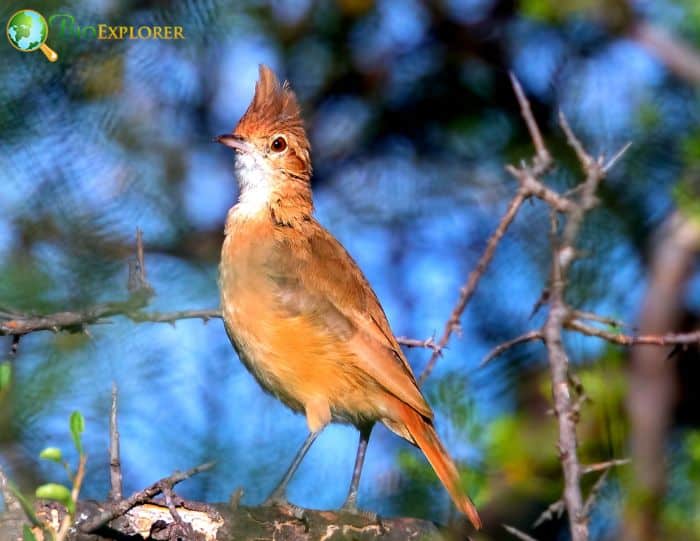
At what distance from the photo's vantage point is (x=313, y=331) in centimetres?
449

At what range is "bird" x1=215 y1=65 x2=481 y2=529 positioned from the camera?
435 cm

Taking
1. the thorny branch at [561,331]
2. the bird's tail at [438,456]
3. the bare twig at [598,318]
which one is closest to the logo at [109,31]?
the thorny branch at [561,331]

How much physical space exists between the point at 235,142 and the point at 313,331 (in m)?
1.11

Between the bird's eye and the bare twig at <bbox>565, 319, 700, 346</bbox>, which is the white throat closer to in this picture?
the bird's eye

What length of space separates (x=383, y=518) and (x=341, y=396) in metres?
0.98

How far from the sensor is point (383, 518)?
357 cm

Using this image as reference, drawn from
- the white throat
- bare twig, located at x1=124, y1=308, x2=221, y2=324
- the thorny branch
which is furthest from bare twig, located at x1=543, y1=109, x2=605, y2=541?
the white throat

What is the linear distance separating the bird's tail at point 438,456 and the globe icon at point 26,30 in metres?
1.97

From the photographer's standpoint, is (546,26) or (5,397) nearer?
(5,397)

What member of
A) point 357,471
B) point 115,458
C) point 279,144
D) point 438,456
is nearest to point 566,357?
point 438,456

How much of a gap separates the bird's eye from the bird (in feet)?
0.93

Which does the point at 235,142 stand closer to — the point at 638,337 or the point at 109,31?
the point at 109,31

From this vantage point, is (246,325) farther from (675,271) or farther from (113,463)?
(675,271)

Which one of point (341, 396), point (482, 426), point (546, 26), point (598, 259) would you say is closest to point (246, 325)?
point (341, 396)
